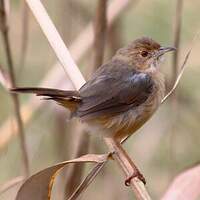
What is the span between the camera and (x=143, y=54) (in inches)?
131

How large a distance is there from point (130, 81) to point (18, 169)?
121 centimetres

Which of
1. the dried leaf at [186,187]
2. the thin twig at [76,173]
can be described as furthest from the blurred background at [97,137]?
A: the dried leaf at [186,187]

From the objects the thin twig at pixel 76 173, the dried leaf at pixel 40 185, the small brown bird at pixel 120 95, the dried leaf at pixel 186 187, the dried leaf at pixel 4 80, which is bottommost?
the dried leaf at pixel 186 187

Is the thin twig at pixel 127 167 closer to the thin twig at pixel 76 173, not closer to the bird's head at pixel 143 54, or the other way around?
the thin twig at pixel 76 173

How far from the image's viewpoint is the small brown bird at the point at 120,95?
9.44ft

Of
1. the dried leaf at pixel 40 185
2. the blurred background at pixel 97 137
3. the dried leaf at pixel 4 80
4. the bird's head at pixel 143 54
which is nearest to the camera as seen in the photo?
the dried leaf at pixel 40 185

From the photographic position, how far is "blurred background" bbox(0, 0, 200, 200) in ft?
11.1

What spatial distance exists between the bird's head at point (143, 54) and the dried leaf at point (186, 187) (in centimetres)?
103

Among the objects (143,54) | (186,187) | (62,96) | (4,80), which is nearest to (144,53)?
(143,54)

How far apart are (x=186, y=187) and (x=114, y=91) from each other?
86 centimetres

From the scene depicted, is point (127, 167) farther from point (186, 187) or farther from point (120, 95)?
point (120, 95)

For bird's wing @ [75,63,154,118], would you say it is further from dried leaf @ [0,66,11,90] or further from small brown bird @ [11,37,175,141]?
dried leaf @ [0,66,11,90]

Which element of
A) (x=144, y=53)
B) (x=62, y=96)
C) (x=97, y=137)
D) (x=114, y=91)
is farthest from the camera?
(x=97, y=137)

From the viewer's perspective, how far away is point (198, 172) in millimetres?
2326
